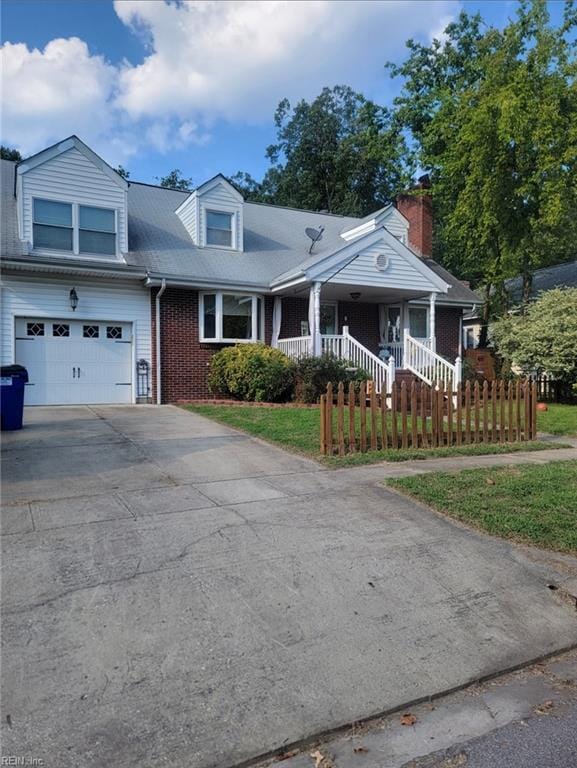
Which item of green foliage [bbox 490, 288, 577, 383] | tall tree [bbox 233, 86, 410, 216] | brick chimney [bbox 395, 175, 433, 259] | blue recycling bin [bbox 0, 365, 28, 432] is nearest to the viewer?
blue recycling bin [bbox 0, 365, 28, 432]

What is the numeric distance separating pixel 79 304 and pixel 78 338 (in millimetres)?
904

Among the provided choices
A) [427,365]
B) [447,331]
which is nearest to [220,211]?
[427,365]

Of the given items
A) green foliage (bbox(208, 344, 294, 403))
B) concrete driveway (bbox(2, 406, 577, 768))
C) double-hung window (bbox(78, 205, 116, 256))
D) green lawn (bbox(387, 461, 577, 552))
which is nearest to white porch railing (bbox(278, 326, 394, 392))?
green foliage (bbox(208, 344, 294, 403))

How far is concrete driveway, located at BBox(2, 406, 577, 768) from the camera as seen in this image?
253 cm

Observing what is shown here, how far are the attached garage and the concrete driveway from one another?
319 inches

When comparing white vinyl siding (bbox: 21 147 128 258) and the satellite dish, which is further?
the satellite dish

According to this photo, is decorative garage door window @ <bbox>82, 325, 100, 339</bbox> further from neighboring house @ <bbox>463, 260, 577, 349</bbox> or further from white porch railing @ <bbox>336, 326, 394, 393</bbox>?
neighboring house @ <bbox>463, 260, 577, 349</bbox>

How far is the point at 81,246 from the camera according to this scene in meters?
13.9

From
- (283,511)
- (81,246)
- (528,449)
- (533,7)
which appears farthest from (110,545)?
(533,7)

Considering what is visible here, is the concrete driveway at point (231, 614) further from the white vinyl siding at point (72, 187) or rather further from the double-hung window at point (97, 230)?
the white vinyl siding at point (72, 187)

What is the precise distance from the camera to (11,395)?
9.13 meters

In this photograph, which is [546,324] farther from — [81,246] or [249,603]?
[249,603]

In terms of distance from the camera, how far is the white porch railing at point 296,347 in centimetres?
1446

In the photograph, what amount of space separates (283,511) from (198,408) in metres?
8.25
